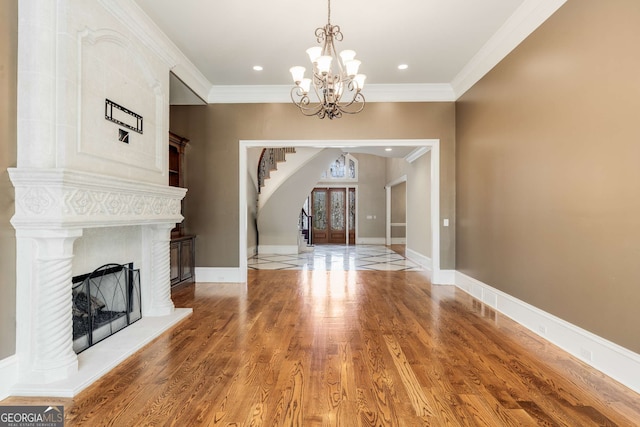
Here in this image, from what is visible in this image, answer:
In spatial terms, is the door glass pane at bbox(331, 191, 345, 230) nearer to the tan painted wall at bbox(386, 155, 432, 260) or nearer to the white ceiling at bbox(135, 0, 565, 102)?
the tan painted wall at bbox(386, 155, 432, 260)

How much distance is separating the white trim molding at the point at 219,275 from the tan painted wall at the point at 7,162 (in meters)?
3.56

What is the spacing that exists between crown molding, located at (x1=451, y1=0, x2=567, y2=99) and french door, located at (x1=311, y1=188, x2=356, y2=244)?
9056 mm

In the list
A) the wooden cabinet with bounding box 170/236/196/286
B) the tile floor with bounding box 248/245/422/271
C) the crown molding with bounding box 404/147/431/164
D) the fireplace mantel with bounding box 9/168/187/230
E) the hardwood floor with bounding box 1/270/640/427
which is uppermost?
the crown molding with bounding box 404/147/431/164

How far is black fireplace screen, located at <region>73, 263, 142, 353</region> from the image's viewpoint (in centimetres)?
293

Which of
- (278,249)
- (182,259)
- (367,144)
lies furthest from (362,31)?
(278,249)

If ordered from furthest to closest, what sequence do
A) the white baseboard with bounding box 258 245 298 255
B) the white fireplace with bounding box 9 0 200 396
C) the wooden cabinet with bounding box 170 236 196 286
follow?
the white baseboard with bounding box 258 245 298 255 → the wooden cabinet with bounding box 170 236 196 286 → the white fireplace with bounding box 9 0 200 396

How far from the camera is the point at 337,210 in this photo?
1423cm

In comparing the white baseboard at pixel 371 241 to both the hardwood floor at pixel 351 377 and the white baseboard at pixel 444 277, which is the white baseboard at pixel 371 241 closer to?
the white baseboard at pixel 444 277

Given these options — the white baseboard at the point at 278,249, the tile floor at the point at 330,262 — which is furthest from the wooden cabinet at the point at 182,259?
the white baseboard at the point at 278,249

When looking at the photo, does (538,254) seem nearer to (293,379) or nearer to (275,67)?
(293,379)

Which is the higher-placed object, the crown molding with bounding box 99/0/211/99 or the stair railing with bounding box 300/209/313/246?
the crown molding with bounding box 99/0/211/99

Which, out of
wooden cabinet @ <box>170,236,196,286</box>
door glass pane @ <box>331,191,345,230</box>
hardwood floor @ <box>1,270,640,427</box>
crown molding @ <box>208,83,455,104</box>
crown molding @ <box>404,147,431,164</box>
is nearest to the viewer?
hardwood floor @ <box>1,270,640,427</box>

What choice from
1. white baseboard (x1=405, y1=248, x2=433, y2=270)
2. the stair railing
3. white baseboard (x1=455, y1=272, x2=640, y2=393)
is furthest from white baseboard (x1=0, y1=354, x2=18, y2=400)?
the stair railing

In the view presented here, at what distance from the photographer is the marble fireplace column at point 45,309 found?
90.5 inches
